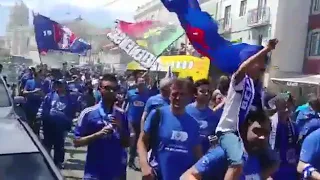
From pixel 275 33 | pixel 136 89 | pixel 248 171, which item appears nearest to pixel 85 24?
pixel 275 33

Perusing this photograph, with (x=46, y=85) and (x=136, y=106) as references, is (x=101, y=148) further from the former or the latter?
(x=46, y=85)

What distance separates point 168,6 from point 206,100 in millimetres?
1149

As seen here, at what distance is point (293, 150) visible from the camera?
6121 millimetres

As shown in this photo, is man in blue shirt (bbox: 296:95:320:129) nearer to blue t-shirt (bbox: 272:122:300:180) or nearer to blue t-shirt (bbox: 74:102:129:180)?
blue t-shirt (bbox: 272:122:300:180)

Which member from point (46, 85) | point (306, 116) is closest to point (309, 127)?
point (306, 116)

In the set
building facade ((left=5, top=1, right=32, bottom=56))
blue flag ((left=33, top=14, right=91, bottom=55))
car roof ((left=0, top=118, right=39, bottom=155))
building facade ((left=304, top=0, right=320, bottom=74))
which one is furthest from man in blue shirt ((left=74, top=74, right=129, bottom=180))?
building facade ((left=5, top=1, right=32, bottom=56))

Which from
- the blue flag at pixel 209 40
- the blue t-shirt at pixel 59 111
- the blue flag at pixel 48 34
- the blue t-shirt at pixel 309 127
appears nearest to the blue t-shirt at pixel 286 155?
the blue t-shirt at pixel 309 127

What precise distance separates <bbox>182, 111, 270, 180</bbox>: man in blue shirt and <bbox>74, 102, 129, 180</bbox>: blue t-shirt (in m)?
2.06

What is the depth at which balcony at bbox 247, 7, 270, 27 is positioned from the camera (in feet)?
124

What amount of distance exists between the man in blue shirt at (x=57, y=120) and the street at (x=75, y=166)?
241 mm

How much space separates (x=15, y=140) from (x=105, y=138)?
1078 millimetres

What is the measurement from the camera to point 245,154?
10.7 feet

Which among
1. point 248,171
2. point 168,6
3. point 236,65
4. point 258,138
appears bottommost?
point 248,171

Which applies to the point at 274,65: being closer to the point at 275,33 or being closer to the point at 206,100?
the point at 275,33
